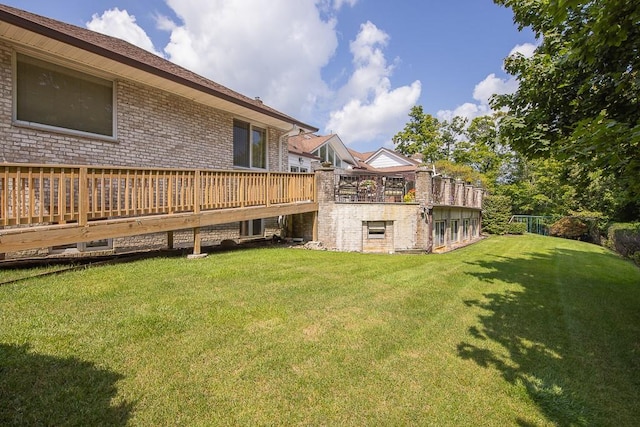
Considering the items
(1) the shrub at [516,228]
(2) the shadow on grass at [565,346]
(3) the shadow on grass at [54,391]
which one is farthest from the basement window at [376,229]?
(1) the shrub at [516,228]

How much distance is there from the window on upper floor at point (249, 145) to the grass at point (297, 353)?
645 centimetres

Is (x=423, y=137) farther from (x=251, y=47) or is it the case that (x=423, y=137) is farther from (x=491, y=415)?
(x=491, y=415)

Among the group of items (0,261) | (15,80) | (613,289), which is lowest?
(613,289)

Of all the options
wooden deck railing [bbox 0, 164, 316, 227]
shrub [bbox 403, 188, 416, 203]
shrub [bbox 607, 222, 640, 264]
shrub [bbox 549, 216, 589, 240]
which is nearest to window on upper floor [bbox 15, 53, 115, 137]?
wooden deck railing [bbox 0, 164, 316, 227]

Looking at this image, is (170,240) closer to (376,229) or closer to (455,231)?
(376,229)

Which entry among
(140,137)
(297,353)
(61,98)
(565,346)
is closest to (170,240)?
(140,137)

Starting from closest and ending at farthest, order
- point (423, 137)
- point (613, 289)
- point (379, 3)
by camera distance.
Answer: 1. point (613, 289)
2. point (379, 3)
3. point (423, 137)

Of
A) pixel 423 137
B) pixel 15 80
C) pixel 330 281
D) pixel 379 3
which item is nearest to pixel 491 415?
pixel 330 281

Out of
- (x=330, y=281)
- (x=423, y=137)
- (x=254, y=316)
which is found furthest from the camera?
(x=423, y=137)

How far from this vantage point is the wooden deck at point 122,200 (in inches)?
188

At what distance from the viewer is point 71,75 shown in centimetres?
710

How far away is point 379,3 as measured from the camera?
13.8 meters

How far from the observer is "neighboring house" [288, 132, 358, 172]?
1886cm

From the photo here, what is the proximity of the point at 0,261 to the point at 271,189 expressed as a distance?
19.4 feet
